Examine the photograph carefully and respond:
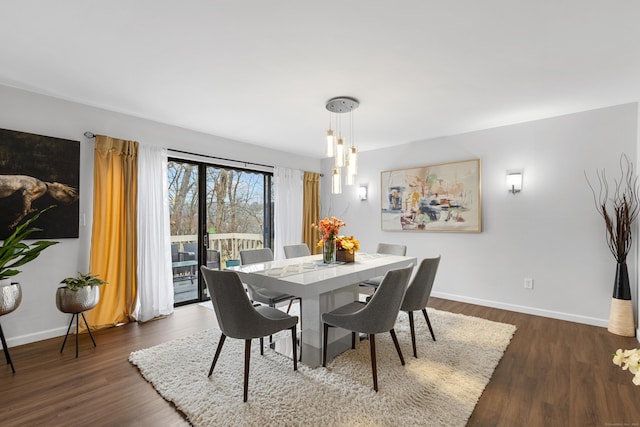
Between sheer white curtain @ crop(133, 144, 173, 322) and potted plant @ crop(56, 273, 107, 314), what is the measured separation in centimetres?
80

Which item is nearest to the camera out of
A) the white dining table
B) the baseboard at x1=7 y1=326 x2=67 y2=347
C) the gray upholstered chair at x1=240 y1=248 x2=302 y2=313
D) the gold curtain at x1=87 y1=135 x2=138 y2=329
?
the white dining table

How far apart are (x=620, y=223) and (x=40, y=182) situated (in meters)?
5.81

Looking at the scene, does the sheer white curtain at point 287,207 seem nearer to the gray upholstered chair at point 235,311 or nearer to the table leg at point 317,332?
the table leg at point 317,332

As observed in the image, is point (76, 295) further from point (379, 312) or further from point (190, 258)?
point (379, 312)

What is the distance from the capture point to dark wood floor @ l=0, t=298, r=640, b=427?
6.04 ft

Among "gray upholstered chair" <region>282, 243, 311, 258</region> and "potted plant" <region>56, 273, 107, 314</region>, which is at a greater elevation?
"gray upholstered chair" <region>282, 243, 311, 258</region>

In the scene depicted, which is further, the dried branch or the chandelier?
the dried branch

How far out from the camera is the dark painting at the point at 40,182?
2.77 metres

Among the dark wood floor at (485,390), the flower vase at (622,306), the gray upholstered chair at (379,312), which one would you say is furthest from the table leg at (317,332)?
the flower vase at (622,306)

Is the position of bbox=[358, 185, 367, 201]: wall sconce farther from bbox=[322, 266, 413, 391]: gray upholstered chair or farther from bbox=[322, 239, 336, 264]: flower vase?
bbox=[322, 266, 413, 391]: gray upholstered chair

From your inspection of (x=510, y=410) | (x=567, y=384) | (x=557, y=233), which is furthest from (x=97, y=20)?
(x=557, y=233)

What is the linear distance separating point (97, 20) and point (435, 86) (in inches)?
103

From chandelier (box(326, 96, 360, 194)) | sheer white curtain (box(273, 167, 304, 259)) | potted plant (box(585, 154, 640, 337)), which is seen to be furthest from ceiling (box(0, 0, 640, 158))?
sheer white curtain (box(273, 167, 304, 259))

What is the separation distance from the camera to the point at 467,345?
9.23 feet
